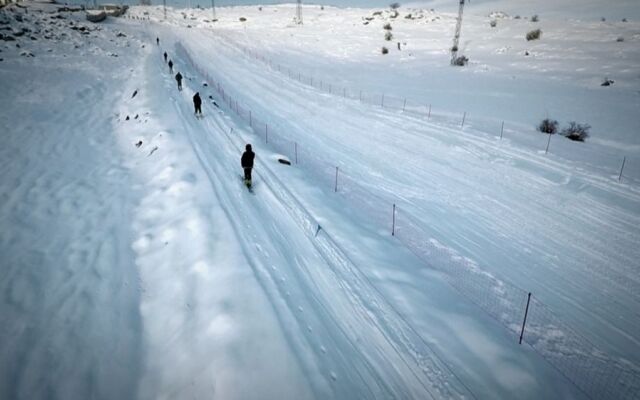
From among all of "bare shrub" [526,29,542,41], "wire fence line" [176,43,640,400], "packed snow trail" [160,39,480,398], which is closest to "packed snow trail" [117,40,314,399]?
"packed snow trail" [160,39,480,398]

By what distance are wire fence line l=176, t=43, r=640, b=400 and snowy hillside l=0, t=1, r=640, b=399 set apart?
0.18ft

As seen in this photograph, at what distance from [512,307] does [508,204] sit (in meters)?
5.73

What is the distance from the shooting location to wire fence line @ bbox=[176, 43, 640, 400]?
703cm

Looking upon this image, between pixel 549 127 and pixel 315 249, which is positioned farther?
pixel 549 127

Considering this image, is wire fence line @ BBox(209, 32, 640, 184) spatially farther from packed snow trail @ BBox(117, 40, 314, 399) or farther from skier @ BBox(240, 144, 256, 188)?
packed snow trail @ BBox(117, 40, 314, 399)

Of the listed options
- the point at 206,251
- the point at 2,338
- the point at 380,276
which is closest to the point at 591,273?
the point at 380,276

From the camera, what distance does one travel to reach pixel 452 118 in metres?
23.7

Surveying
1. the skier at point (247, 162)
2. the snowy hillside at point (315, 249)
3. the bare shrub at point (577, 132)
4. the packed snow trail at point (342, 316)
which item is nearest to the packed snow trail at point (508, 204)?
the snowy hillside at point (315, 249)

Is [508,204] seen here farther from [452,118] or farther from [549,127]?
[452,118]

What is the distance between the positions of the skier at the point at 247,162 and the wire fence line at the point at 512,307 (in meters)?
3.33

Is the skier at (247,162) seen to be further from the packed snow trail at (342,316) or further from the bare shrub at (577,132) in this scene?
the bare shrub at (577,132)

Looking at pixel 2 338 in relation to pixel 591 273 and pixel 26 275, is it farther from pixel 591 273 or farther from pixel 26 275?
pixel 591 273

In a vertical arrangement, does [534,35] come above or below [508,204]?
above

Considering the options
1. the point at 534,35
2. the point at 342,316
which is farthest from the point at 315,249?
the point at 534,35
